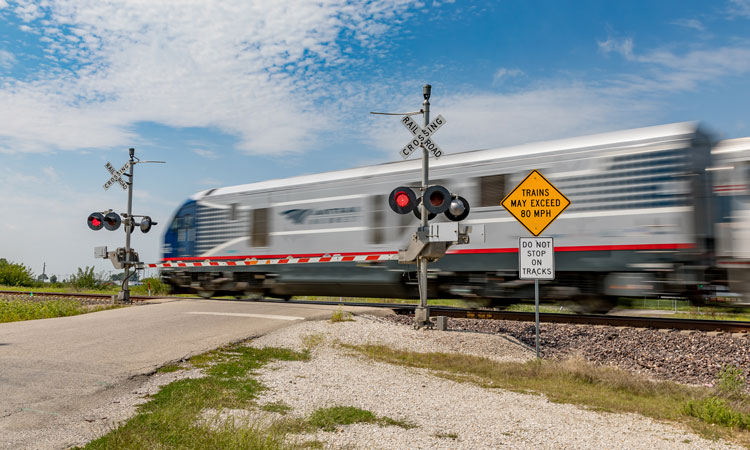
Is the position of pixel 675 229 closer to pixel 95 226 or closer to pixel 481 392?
pixel 481 392

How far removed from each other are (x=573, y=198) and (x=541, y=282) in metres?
2.09

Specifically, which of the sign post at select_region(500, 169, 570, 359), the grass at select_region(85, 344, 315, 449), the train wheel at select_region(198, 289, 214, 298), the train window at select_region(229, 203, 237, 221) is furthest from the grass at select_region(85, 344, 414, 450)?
the train wheel at select_region(198, 289, 214, 298)

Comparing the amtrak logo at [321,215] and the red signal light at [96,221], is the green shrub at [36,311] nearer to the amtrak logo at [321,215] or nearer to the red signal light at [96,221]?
the red signal light at [96,221]

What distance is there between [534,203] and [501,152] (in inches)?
134

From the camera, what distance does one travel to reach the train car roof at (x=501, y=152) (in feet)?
39.7

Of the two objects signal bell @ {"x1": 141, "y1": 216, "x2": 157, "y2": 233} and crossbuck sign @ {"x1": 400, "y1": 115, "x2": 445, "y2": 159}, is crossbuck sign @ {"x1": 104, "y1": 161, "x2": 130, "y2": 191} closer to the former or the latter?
signal bell @ {"x1": 141, "y1": 216, "x2": 157, "y2": 233}

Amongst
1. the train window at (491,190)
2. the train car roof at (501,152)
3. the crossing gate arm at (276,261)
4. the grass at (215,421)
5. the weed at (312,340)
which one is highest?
the train car roof at (501,152)

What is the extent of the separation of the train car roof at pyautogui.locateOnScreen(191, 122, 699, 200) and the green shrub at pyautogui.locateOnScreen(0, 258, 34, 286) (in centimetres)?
2295

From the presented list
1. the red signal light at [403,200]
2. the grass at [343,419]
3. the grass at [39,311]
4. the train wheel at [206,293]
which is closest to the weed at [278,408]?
the grass at [343,419]

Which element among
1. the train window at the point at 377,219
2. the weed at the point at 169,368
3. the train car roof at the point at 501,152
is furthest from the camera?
the train window at the point at 377,219

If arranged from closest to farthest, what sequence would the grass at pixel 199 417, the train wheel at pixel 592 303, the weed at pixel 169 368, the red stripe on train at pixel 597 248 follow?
1. the grass at pixel 199 417
2. the weed at pixel 169 368
3. the red stripe on train at pixel 597 248
4. the train wheel at pixel 592 303

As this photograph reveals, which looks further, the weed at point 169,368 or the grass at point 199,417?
the weed at point 169,368

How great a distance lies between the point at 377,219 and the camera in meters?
15.8

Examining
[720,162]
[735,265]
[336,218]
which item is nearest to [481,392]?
[735,265]
